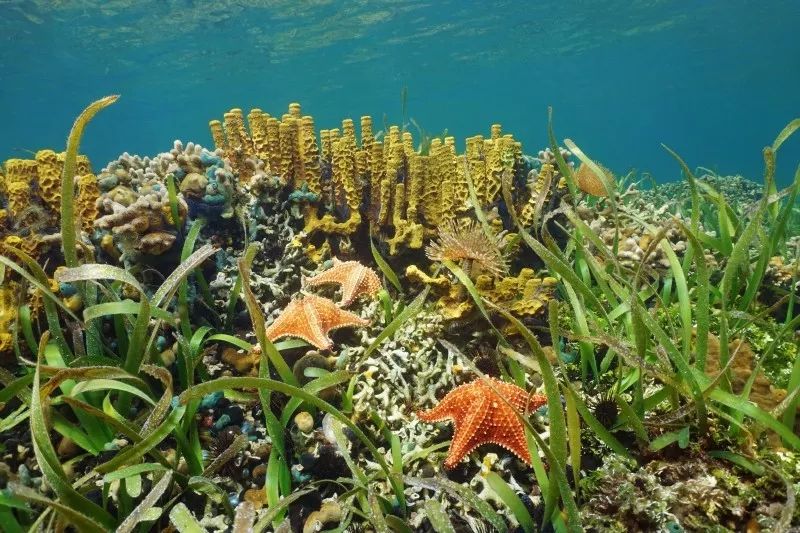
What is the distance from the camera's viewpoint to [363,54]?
4169 centimetres

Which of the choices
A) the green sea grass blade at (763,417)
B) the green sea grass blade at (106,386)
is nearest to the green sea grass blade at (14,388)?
the green sea grass blade at (106,386)

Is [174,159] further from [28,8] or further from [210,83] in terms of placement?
[210,83]

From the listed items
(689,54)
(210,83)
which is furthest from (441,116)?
(210,83)

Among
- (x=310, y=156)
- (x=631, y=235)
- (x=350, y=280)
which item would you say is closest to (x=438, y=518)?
(x=350, y=280)

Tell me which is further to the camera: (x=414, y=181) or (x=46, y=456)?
(x=414, y=181)

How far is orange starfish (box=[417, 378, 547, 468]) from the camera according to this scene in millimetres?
2244

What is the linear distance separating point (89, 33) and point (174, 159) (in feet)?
119

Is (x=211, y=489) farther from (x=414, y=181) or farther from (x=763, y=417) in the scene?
(x=414, y=181)

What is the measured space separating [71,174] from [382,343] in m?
2.10

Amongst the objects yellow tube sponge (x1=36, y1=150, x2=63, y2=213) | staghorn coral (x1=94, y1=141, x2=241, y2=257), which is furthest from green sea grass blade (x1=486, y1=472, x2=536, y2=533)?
yellow tube sponge (x1=36, y1=150, x2=63, y2=213)

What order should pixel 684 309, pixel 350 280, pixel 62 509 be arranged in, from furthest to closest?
pixel 350 280 < pixel 684 309 < pixel 62 509

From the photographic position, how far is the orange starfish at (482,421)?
2.24 m

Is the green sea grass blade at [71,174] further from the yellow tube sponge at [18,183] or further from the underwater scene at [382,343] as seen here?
the yellow tube sponge at [18,183]

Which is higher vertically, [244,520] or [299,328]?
[299,328]
